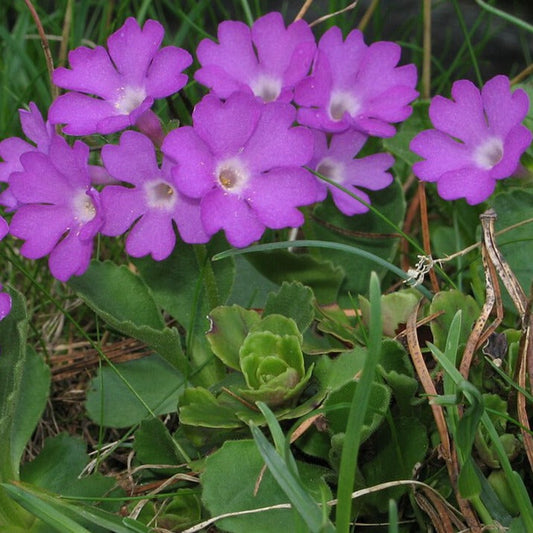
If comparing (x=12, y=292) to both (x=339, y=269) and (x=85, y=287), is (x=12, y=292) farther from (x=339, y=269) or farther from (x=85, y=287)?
(x=339, y=269)

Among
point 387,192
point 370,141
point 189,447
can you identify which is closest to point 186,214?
point 189,447

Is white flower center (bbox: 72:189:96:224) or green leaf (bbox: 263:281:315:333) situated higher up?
white flower center (bbox: 72:189:96:224)

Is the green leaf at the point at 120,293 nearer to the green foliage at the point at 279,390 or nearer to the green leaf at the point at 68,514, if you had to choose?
the green foliage at the point at 279,390

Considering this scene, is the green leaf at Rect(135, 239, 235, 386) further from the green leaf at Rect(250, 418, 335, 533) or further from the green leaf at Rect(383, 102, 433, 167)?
the green leaf at Rect(250, 418, 335, 533)

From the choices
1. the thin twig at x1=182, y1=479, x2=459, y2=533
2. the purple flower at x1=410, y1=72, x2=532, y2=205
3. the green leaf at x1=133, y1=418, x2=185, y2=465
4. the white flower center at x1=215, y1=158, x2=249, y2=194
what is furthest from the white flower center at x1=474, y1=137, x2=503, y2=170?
the green leaf at x1=133, y1=418, x2=185, y2=465

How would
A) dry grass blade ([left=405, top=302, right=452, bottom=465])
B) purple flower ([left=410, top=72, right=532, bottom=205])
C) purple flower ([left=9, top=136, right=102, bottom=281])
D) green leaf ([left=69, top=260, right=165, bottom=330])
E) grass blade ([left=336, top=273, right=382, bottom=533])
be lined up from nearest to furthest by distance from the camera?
1. grass blade ([left=336, top=273, right=382, bottom=533])
2. dry grass blade ([left=405, top=302, right=452, bottom=465])
3. purple flower ([left=9, top=136, right=102, bottom=281])
4. purple flower ([left=410, top=72, right=532, bottom=205])
5. green leaf ([left=69, top=260, right=165, bottom=330])

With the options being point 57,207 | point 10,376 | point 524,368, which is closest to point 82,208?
point 57,207

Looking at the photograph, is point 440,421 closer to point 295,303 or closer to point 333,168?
point 295,303

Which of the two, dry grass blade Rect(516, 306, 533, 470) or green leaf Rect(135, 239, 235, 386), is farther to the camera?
green leaf Rect(135, 239, 235, 386)
